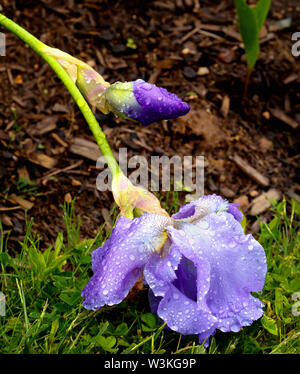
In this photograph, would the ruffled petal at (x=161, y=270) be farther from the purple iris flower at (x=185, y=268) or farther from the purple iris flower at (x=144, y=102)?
the purple iris flower at (x=144, y=102)

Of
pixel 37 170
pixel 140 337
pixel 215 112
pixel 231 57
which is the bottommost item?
pixel 140 337

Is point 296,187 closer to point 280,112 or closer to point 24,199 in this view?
point 280,112

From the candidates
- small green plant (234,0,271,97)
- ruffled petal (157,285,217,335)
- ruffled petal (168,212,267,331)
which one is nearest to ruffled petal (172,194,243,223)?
ruffled petal (168,212,267,331)

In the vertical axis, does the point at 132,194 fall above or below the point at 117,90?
below

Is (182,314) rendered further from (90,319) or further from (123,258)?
(90,319)

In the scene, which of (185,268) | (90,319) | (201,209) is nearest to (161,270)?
(185,268)

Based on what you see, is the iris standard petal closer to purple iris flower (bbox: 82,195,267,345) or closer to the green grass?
purple iris flower (bbox: 82,195,267,345)
